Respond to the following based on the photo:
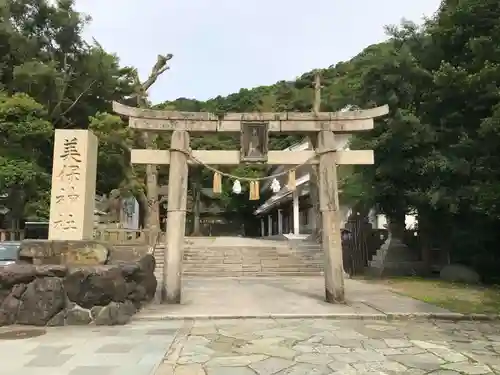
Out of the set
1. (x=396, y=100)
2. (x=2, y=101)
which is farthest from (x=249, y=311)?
(x=2, y=101)

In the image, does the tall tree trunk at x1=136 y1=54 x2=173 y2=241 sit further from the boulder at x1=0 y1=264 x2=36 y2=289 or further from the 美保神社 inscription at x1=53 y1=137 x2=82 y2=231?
the boulder at x1=0 y1=264 x2=36 y2=289

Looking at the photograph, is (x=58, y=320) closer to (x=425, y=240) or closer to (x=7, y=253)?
(x=7, y=253)

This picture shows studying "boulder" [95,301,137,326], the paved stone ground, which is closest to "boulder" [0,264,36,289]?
"boulder" [95,301,137,326]

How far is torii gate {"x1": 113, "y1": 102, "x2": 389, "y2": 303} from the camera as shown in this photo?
34.8 feet

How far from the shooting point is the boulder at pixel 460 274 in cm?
1559

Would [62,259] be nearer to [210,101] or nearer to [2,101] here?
[2,101]

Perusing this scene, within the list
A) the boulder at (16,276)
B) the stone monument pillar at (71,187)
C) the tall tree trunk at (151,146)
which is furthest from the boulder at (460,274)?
the tall tree trunk at (151,146)

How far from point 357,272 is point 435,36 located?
33.0ft

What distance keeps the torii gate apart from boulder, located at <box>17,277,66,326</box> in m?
2.89

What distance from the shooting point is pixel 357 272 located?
19.0 meters

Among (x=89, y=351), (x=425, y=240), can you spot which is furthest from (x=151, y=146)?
(x=89, y=351)

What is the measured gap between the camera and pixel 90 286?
8117 mm

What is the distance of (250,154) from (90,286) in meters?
4.97

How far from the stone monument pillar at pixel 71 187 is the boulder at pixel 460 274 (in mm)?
13140
